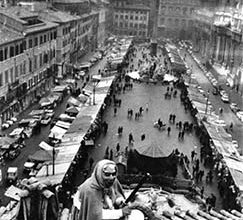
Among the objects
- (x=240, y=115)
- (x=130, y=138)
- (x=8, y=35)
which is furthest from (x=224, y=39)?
(x=130, y=138)

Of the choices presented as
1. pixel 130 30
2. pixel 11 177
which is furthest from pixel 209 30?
pixel 11 177

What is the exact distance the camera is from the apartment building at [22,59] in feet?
133

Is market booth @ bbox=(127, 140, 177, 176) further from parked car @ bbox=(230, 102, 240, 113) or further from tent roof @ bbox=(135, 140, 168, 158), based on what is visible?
parked car @ bbox=(230, 102, 240, 113)

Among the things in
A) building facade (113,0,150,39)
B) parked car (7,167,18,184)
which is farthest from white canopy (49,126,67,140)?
building facade (113,0,150,39)

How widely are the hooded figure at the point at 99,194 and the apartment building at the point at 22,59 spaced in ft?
114

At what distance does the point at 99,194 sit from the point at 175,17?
122053 mm

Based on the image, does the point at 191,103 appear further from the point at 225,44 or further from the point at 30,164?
the point at 225,44

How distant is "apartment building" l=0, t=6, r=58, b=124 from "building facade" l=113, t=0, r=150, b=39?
7050cm

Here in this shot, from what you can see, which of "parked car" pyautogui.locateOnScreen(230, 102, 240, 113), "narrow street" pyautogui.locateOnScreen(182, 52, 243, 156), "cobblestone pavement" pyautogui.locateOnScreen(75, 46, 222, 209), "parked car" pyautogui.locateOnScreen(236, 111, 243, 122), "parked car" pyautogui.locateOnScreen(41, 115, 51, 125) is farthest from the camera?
"parked car" pyautogui.locateOnScreen(230, 102, 240, 113)

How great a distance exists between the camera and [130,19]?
12594 centimetres

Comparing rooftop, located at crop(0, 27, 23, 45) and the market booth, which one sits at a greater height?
rooftop, located at crop(0, 27, 23, 45)

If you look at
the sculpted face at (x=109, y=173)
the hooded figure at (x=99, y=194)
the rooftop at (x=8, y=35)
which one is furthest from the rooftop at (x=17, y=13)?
the sculpted face at (x=109, y=173)

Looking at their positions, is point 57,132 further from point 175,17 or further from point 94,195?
point 175,17

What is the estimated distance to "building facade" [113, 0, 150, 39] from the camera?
12550 centimetres
